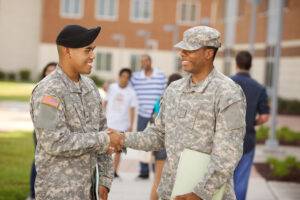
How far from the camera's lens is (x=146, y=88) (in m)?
14.1

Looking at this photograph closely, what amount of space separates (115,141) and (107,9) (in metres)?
61.8

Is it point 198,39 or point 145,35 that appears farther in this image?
point 145,35

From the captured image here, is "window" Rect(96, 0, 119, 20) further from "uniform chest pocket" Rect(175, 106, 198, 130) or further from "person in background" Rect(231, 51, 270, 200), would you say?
"uniform chest pocket" Rect(175, 106, 198, 130)

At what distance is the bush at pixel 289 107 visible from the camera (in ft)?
130

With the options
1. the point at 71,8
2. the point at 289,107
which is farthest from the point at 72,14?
the point at 289,107

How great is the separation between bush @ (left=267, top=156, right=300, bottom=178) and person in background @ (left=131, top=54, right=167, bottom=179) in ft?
9.79

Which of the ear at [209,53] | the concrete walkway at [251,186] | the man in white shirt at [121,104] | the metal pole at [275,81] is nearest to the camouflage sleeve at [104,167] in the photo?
the ear at [209,53]

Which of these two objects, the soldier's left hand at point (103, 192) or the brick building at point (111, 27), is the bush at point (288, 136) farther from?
the brick building at point (111, 27)

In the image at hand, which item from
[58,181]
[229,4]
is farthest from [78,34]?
[229,4]

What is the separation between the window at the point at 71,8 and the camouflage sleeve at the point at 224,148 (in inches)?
2442

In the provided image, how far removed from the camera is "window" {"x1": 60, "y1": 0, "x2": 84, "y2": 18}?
220 ft

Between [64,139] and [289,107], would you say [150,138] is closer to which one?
[64,139]

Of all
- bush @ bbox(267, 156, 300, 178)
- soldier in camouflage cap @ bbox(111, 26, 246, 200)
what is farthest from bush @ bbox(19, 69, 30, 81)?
soldier in camouflage cap @ bbox(111, 26, 246, 200)

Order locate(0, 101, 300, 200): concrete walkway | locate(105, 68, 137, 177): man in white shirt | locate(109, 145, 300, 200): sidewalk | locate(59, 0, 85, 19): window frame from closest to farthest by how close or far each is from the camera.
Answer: locate(109, 145, 300, 200): sidewalk → locate(0, 101, 300, 200): concrete walkway → locate(105, 68, 137, 177): man in white shirt → locate(59, 0, 85, 19): window frame
